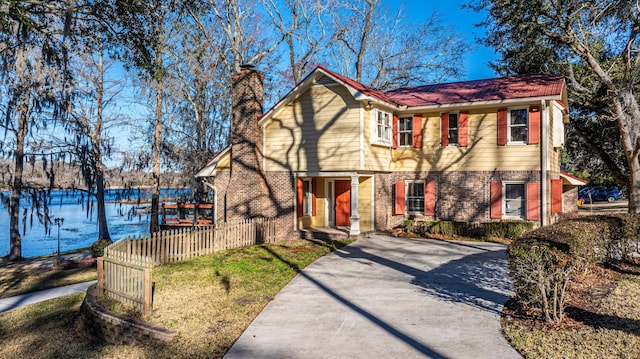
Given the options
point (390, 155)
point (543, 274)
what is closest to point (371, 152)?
point (390, 155)

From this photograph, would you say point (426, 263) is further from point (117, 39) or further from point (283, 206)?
point (117, 39)

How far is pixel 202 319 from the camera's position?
766cm

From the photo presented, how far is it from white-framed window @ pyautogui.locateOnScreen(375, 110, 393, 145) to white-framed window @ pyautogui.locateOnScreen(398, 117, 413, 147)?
0.84 m

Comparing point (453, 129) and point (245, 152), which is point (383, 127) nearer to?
point (453, 129)

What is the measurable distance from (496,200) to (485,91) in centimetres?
474

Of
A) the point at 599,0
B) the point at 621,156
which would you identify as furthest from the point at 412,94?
the point at 621,156

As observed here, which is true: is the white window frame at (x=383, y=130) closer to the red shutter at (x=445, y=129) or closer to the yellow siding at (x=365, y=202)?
the yellow siding at (x=365, y=202)

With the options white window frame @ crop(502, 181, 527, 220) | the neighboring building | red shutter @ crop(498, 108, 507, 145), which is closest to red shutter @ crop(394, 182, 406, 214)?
the neighboring building

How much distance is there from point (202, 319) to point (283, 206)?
406 inches

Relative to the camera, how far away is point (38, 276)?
1423 centimetres

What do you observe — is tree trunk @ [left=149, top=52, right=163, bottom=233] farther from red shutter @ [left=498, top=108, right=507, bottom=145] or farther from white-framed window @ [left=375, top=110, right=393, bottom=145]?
red shutter @ [left=498, top=108, right=507, bottom=145]

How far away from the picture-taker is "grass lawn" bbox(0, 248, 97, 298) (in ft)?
41.6

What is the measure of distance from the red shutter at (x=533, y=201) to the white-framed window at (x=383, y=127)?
5974mm

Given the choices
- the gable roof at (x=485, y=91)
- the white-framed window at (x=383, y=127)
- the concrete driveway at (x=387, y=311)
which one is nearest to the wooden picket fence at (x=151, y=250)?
the concrete driveway at (x=387, y=311)
